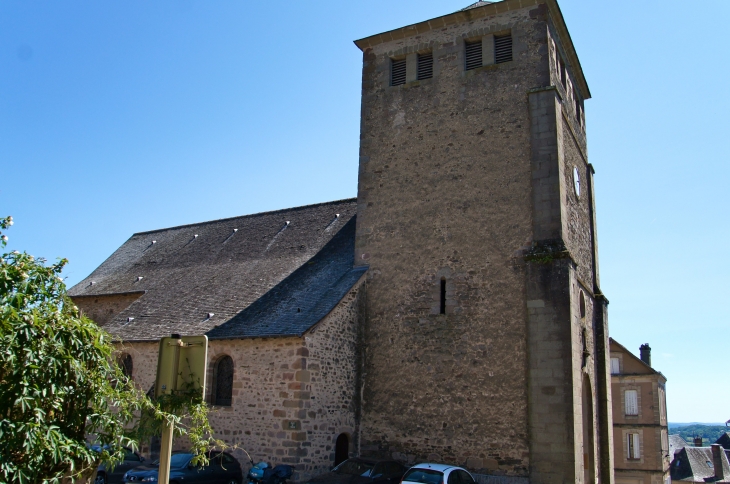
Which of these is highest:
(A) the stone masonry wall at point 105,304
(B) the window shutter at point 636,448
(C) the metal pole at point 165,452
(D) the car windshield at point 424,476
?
(A) the stone masonry wall at point 105,304

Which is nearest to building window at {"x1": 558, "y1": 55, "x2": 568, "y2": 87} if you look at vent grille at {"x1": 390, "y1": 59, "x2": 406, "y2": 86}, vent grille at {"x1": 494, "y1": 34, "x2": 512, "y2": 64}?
vent grille at {"x1": 494, "y1": 34, "x2": 512, "y2": 64}

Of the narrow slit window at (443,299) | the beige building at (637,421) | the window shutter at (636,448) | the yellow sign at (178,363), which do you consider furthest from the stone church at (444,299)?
the window shutter at (636,448)

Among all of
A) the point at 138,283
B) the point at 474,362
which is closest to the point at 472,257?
the point at 474,362

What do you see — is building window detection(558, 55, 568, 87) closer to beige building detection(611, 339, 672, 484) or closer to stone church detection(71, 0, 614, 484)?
stone church detection(71, 0, 614, 484)

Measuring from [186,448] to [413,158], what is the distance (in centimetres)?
1016

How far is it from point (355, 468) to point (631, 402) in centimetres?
2465

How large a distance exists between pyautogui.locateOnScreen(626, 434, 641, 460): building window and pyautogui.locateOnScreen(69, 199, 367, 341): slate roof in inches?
838

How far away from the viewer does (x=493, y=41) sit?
17.6 m

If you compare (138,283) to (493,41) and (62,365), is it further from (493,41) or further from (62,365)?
(62,365)

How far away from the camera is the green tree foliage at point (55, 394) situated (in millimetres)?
5398

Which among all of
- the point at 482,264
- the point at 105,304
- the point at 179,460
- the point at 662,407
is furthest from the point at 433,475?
the point at 662,407

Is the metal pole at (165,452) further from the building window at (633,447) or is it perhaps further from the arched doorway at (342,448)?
the building window at (633,447)

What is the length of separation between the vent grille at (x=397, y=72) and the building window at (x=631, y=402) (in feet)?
76.1

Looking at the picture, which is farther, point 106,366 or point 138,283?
point 138,283
